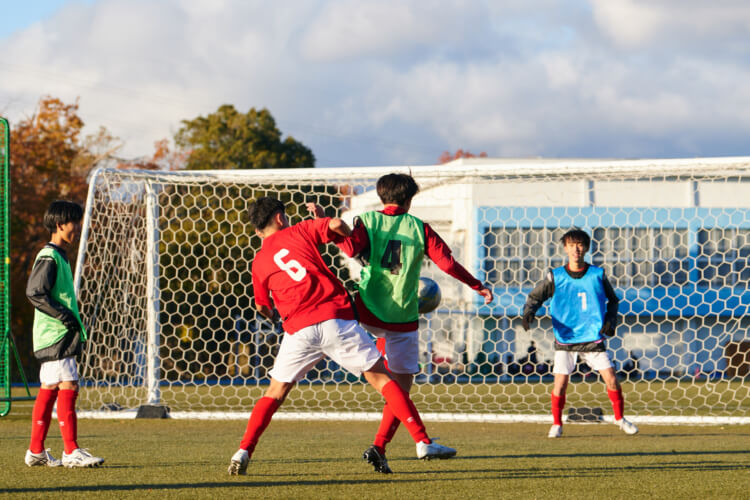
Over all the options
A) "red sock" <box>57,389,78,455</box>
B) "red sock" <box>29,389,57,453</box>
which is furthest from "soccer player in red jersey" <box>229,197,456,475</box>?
"red sock" <box>29,389,57,453</box>

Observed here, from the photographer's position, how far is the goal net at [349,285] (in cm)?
1024

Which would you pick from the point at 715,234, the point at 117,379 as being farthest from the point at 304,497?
the point at 715,234

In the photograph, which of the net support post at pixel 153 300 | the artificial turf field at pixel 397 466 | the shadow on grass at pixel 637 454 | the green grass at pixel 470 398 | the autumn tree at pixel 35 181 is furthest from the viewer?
the autumn tree at pixel 35 181

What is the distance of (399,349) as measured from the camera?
5375 millimetres

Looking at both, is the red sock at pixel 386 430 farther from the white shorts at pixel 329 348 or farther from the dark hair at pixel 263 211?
the dark hair at pixel 263 211

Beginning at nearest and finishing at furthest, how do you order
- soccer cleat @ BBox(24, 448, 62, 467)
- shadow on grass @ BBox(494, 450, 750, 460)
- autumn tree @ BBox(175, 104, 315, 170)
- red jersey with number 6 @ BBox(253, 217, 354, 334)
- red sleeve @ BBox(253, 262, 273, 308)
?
red jersey with number 6 @ BBox(253, 217, 354, 334) < red sleeve @ BBox(253, 262, 273, 308) < soccer cleat @ BBox(24, 448, 62, 467) < shadow on grass @ BBox(494, 450, 750, 460) < autumn tree @ BBox(175, 104, 315, 170)

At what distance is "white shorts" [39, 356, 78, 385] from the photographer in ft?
18.2

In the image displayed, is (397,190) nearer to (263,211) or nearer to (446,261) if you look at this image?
(446,261)

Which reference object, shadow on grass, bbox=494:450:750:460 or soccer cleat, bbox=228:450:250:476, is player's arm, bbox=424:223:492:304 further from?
soccer cleat, bbox=228:450:250:476

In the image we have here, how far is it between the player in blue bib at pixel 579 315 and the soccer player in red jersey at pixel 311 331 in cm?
283

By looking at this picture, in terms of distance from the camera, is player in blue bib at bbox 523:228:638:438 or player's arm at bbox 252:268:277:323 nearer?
player's arm at bbox 252:268:277:323

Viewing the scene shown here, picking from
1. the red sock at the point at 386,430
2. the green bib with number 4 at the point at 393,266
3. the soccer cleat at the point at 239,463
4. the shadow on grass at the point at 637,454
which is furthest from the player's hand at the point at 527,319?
the soccer cleat at the point at 239,463

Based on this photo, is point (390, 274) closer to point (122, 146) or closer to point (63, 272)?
point (63, 272)

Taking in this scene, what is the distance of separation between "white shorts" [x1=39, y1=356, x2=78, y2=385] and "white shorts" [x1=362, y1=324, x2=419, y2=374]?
6.18ft
